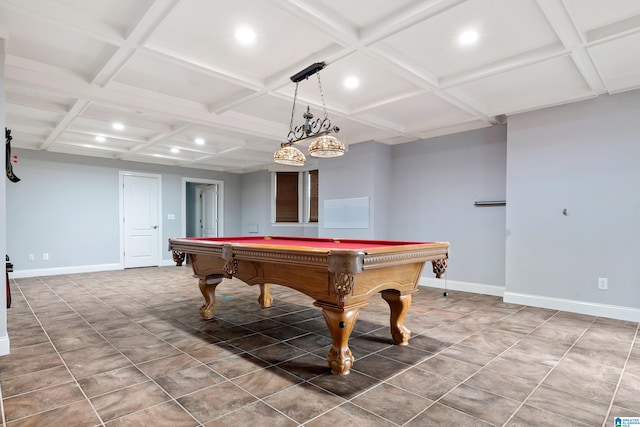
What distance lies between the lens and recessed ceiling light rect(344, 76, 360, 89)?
343 centimetres

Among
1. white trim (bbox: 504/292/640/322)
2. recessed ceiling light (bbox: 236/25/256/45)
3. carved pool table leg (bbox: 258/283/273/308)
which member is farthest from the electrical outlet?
recessed ceiling light (bbox: 236/25/256/45)

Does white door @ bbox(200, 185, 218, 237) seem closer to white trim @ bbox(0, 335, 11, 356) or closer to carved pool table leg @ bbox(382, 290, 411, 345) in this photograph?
white trim @ bbox(0, 335, 11, 356)

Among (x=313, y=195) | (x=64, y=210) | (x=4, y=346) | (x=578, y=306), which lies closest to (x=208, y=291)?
(x=4, y=346)

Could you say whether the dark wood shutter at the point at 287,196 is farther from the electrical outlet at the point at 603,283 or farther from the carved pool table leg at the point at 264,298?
the electrical outlet at the point at 603,283

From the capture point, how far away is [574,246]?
12.8ft

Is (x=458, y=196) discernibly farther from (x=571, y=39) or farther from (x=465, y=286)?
(x=571, y=39)

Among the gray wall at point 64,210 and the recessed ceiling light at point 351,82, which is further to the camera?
the gray wall at point 64,210

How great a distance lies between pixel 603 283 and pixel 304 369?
3488 millimetres

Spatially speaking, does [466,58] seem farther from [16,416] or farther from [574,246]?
[16,416]

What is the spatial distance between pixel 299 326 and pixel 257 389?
1.31 m

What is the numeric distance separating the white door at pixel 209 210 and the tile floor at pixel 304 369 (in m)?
5.18

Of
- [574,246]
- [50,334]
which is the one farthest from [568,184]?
[50,334]

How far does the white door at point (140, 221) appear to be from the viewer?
291 inches

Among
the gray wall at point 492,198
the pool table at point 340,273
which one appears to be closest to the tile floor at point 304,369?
the pool table at point 340,273
